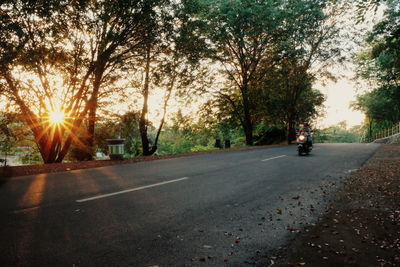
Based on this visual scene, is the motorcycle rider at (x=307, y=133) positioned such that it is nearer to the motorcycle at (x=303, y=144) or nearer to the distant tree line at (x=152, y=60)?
the motorcycle at (x=303, y=144)

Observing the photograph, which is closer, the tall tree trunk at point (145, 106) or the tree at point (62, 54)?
the tree at point (62, 54)

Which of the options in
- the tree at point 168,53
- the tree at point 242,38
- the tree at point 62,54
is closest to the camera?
the tree at point 62,54

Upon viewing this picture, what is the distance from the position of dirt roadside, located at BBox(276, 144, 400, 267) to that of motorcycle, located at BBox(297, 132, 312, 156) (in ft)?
27.1

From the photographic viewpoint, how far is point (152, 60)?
672 inches

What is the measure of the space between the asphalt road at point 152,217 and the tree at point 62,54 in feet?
19.9

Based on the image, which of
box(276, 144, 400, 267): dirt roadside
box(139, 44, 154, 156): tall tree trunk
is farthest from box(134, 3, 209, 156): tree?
box(276, 144, 400, 267): dirt roadside

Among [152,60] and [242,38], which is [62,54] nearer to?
[152,60]

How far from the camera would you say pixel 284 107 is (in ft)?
98.4

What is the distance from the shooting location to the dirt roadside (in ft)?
10.6

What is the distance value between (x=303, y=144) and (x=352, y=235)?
1127 centimetres

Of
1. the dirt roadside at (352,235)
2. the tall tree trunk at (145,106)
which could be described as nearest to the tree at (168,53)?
the tall tree trunk at (145,106)

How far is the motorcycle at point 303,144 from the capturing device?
48.2ft

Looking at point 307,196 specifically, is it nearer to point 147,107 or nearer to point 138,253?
point 138,253

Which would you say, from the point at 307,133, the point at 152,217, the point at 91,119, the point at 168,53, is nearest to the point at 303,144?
the point at 307,133
